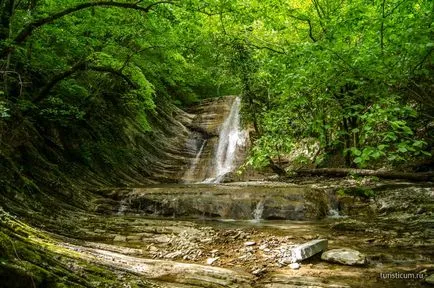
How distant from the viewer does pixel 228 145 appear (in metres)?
24.0

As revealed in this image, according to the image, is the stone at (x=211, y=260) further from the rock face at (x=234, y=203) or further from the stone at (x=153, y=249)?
the rock face at (x=234, y=203)

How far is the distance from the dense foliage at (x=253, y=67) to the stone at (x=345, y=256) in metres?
1.85

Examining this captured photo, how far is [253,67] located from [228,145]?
304 inches

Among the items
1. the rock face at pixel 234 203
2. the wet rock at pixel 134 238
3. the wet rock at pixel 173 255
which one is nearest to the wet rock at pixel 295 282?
the wet rock at pixel 173 255

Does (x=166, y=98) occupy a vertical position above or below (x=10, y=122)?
above

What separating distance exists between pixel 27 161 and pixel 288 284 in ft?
28.0

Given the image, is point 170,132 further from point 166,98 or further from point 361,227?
point 361,227

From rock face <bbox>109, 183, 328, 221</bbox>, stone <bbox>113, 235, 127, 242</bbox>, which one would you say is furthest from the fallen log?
stone <bbox>113, 235, 127, 242</bbox>

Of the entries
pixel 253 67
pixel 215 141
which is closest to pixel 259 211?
pixel 253 67

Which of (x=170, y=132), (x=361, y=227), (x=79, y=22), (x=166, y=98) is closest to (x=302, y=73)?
(x=361, y=227)

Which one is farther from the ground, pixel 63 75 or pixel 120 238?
pixel 63 75

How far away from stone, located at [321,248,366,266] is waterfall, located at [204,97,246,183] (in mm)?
12519

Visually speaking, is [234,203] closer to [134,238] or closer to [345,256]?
[134,238]

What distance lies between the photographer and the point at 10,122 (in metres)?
10.7
